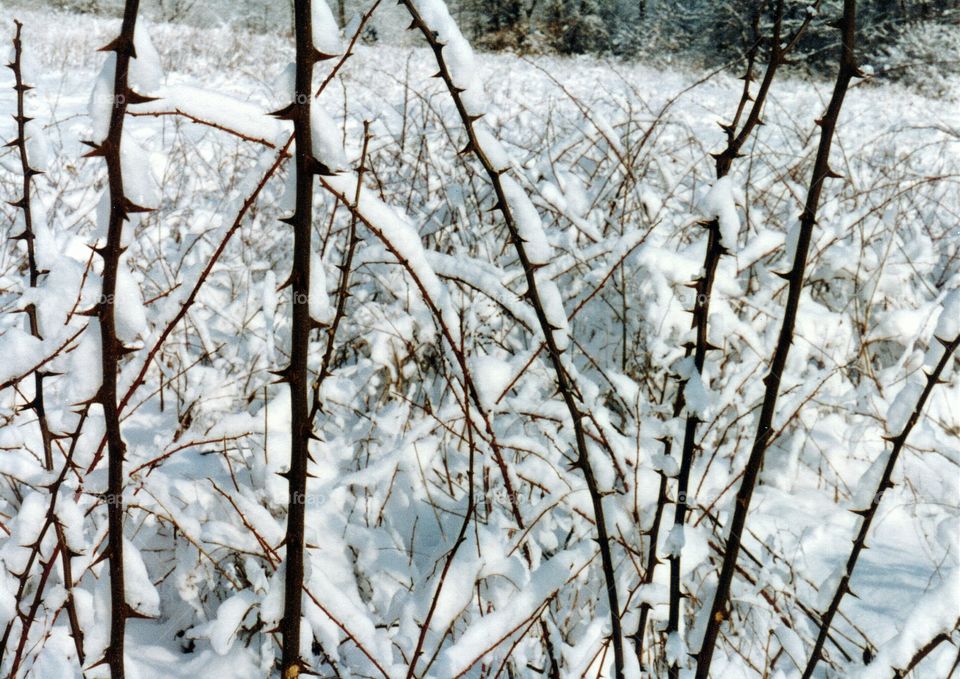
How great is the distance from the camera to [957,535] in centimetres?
69

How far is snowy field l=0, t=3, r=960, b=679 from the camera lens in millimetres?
498

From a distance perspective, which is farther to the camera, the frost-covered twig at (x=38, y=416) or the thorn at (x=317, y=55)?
the frost-covered twig at (x=38, y=416)

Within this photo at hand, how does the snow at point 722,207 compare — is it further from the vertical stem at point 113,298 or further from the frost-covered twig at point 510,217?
the vertical stem at point 113,298

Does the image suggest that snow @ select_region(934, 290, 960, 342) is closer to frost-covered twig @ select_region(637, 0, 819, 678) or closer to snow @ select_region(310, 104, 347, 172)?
frost-covered twig @ select_region(637, 0, 819, 678)

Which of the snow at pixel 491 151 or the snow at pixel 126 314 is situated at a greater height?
the snow at pixel 491 151

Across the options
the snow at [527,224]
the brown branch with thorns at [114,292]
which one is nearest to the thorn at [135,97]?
the brown branch with thorns at [114,292]

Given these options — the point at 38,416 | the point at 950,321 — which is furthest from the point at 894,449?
the point at 38,416

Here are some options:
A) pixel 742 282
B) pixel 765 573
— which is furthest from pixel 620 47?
pixel 765 573

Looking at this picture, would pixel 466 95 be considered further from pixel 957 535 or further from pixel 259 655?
pixel 259 655

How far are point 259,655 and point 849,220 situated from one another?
161cm

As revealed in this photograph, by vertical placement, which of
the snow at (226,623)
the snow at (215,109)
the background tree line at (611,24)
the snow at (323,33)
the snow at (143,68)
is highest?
the background tree line at (611,24)

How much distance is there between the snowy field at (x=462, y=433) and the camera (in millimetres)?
498

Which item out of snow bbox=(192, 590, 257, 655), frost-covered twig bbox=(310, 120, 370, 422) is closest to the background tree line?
snow bbox=(192, 590, 257, 655)

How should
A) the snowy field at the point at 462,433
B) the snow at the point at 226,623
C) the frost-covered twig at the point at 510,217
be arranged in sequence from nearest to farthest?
the frost-covered twig at the point at 510,217 < the snowy field at the point at 462,433 < the snow at the point at 226,623
